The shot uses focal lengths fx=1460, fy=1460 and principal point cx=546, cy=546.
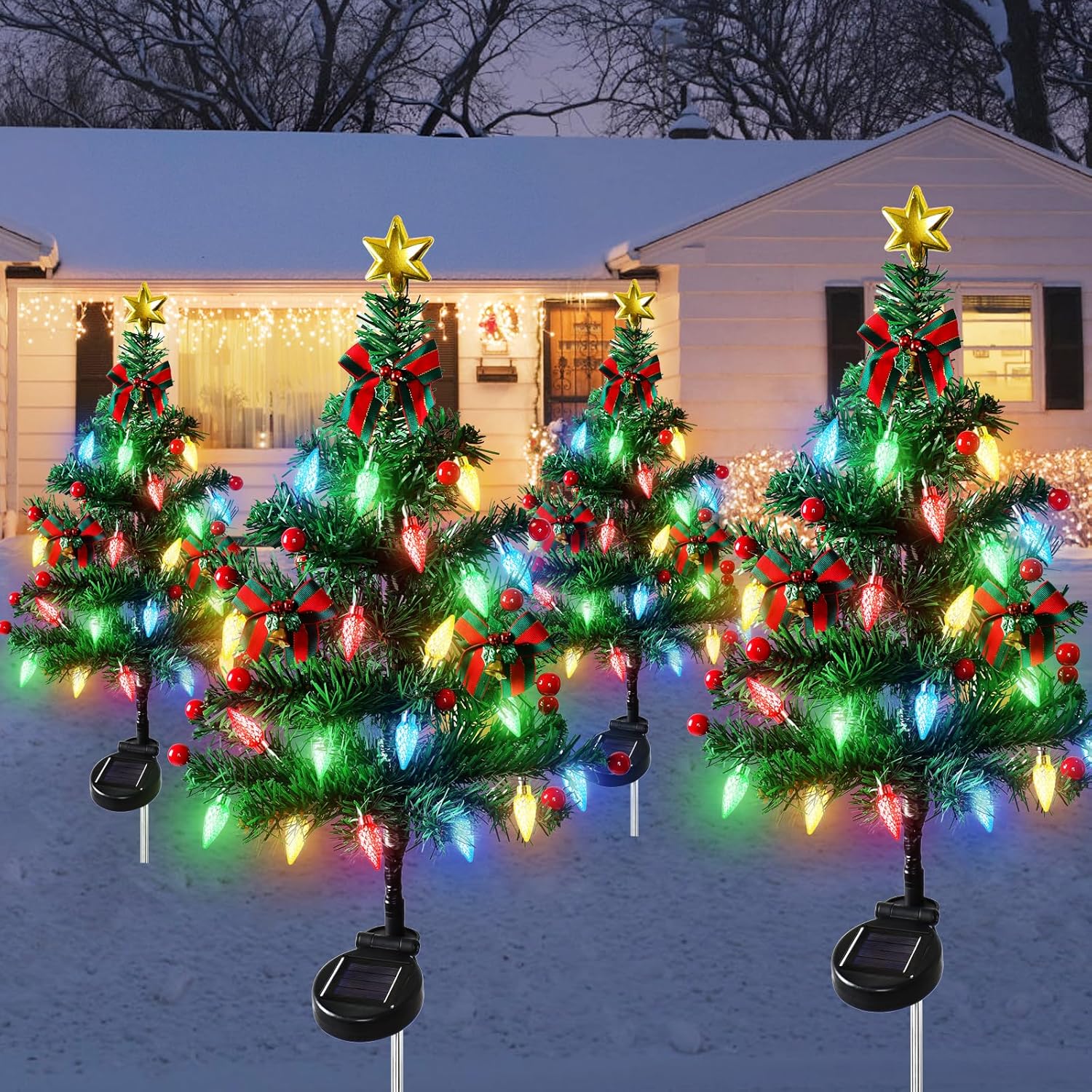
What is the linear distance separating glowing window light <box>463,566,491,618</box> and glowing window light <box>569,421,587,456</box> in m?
3.02

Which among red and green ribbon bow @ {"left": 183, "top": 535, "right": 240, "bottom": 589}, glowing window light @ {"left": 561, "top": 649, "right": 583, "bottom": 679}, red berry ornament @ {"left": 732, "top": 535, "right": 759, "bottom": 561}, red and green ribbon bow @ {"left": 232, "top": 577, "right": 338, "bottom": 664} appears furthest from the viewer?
glowing window light @ {"left": 561, "top": 649, "right": 583, "bottom": 679}

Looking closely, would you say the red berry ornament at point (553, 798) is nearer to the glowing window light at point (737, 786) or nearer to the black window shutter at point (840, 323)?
the glowing window light at point (737, 786)

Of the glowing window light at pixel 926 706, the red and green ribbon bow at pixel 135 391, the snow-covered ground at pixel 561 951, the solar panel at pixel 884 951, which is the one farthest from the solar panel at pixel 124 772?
the glowing window light at pixel 926 706

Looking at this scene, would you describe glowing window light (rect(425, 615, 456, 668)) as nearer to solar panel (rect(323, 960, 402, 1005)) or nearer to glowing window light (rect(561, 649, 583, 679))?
solar panel (rect(323, 960, 402, 1005))

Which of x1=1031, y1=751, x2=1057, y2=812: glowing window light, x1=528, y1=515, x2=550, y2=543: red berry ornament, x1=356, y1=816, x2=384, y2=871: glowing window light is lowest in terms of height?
x1=356, y1=816, x2=384, y2=871: glowing window light

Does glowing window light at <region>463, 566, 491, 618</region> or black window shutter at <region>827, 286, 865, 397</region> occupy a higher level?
black window shutter at <region>827, 286, 865, 397</region>

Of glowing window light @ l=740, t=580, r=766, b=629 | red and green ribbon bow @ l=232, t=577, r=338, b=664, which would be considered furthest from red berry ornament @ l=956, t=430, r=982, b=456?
red and green ribbon bow @ l=232, t=577, r=338, b=664

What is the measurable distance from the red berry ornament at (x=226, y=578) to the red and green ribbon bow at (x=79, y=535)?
9.72ft

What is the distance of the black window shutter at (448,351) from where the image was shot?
1688 centimetres

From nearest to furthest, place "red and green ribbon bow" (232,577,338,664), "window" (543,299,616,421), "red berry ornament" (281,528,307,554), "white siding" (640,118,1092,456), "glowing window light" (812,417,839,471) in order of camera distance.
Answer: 1. "red berry ornament" (281,528,307,554)
2. "red and green ribbon bow" (232,577,338,664)
3. "glowing window light" (812,417,839,471)
4. "white siding" (640,118,1092,456)
5. "window" (543,299,616,421)

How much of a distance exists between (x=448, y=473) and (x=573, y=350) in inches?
495

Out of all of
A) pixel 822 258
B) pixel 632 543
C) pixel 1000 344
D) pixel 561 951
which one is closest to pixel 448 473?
pixel 561 951

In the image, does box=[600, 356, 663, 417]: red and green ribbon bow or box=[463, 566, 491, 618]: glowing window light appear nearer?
box=[463, 566, 491, 618]: glowing window light

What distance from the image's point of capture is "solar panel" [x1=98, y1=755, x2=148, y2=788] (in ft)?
24.7
